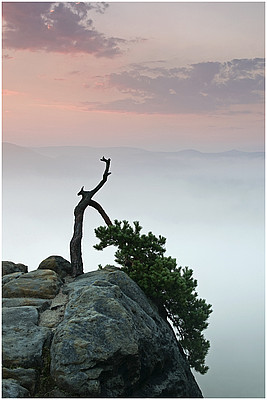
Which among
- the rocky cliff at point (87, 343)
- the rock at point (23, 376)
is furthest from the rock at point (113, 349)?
the rock at point (23, 376)

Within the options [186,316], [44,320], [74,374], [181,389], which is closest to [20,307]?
[44,320]

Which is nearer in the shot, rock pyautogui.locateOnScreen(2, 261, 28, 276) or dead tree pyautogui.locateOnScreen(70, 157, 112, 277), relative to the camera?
dead tree pyautogui.locateOnScreen(70, 157, 112, 277)

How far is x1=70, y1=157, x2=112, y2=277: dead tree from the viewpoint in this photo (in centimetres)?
2334

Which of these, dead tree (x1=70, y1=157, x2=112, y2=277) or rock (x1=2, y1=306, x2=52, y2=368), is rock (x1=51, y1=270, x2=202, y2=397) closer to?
rock (x1=2, y1=306, x2=52, y2=368)

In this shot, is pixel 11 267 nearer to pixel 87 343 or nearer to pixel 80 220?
pixel 80 220

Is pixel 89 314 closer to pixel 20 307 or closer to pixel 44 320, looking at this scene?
pixel 44 320

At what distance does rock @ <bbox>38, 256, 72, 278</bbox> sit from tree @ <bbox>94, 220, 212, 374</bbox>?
1.90 meters

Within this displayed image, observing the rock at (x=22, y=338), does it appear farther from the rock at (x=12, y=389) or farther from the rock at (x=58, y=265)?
the rock at (x=58, y=265)

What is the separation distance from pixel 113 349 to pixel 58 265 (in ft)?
29.3

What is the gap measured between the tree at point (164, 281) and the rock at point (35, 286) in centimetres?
384

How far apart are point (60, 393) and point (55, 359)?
107 centimetres

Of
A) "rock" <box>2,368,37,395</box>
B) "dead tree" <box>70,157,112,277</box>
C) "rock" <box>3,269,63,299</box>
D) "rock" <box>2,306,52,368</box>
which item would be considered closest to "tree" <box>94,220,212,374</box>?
"dead tree" <box>70,157,112,277</box>

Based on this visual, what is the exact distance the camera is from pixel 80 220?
2427cm

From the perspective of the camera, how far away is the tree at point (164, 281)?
22562 mm
